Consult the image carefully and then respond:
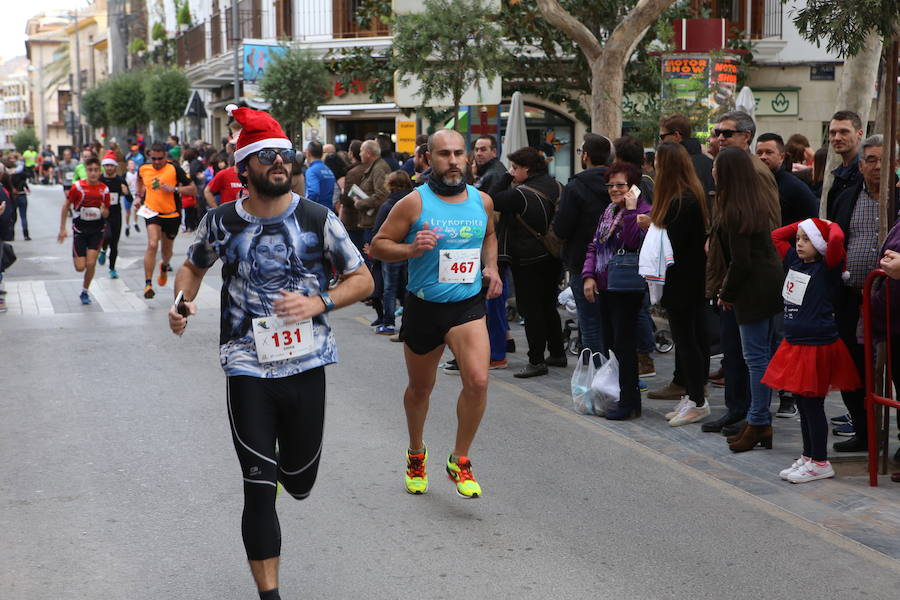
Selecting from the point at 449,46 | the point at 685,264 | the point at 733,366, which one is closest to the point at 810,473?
the point at 733,366

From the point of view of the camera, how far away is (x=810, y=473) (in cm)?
654

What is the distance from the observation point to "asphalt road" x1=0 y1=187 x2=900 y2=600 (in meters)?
4.95

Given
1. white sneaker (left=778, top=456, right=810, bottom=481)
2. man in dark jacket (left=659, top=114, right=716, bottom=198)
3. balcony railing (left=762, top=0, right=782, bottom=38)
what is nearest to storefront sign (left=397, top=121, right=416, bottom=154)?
balcony railing (left=762, top=0, right=782, bottom=38)

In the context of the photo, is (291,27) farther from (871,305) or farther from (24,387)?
(871,305)

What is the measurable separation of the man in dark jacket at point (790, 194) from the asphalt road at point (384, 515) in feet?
6.44

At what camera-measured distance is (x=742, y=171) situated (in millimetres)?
6895

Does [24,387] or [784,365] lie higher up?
[784,365]

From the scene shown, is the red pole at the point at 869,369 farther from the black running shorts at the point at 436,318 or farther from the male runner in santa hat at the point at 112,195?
the male runner in santa hat at the point at 112,195

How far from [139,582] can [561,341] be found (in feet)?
19.2

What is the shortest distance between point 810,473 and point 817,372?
0.56 m

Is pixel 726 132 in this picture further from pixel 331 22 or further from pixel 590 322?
pixel 331 22

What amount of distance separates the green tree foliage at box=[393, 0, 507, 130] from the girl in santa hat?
409 inches

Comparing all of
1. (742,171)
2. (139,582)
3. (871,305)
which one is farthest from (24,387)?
(871,305)

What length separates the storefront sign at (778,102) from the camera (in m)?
29.2
